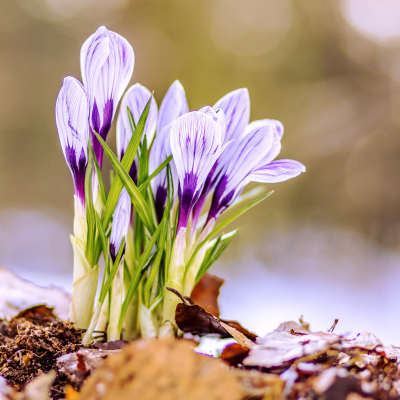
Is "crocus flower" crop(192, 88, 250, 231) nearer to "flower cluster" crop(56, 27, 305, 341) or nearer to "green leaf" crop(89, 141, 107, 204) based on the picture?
"flower cluster" crop(56, 27, 305, 341)

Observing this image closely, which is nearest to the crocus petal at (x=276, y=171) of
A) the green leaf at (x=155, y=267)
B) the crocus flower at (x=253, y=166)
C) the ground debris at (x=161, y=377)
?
the crocus flower at (x=253, y=166)

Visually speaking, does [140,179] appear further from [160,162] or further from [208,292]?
[208,292]

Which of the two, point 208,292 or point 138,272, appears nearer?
point 138,272

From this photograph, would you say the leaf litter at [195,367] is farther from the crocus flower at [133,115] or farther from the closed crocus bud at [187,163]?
the crocus flower at [133,115]

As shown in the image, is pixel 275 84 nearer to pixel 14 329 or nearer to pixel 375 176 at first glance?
pixel 375 176

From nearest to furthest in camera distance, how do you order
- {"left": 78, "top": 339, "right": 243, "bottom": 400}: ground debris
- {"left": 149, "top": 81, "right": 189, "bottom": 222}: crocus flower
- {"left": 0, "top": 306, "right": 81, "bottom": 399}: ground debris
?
{"left": 78, "top": 339, "right": 243, "bottom": 400}: ground debris < {"left": 0, "top": 306, "right": 81, "bottom": 399}: ground debris < {"left": 149, "top": 81, "right": 189, "bottom": 222}: crocus flower

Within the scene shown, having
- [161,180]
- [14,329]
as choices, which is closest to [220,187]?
[161,180]

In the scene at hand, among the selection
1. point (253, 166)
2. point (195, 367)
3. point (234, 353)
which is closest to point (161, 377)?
point (195, 367)

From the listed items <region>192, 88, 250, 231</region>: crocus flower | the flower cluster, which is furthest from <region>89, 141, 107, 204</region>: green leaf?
<region>192, 88, 250, 231</region>: crocus flower
